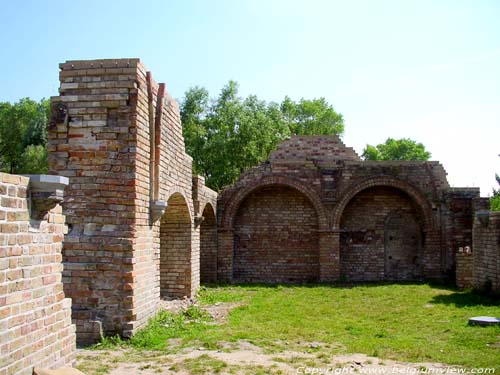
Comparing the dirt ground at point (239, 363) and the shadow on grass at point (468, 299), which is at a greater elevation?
the dirt ground at point (239, 363)

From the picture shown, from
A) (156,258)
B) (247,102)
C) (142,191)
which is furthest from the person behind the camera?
(247,102)

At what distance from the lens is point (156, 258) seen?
8336 mm

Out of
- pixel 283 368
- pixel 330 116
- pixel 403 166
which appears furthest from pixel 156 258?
pixel 330 116

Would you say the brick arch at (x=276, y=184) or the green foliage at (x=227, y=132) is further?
the green foliage at (x=227, y=132)

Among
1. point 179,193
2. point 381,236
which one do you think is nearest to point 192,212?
point 179,193

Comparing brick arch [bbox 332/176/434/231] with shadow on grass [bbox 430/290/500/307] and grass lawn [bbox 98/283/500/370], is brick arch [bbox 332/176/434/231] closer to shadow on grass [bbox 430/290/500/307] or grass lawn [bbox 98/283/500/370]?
grass lawn [bbox 98/283/500/370]

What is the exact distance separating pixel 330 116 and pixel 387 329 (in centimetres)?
3020

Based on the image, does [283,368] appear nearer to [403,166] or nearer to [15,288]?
[15,288]

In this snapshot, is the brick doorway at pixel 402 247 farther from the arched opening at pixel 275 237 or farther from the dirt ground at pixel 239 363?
the dirt ground at pixel 239 363

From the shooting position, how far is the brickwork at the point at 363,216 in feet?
53.0

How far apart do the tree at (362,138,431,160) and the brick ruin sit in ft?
88.2

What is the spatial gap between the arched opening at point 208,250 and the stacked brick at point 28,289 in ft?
35.5

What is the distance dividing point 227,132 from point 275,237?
12.8 metres

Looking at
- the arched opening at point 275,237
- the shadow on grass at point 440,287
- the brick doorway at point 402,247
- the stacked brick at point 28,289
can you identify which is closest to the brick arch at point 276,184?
the arched opening at point 275,237
